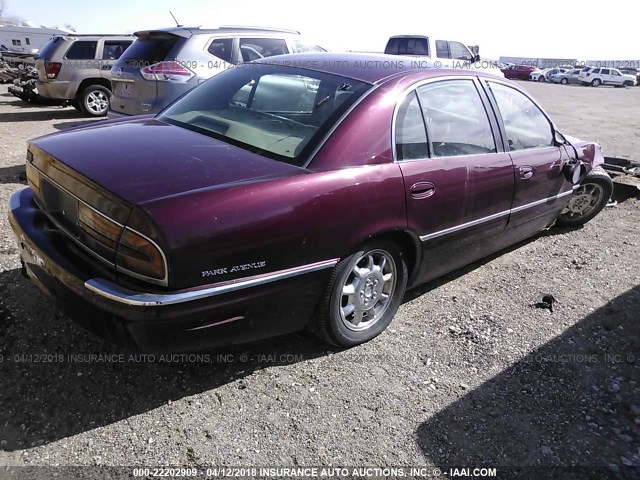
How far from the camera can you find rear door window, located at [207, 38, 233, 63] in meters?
6.77

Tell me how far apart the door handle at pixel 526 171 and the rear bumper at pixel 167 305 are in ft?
6.46

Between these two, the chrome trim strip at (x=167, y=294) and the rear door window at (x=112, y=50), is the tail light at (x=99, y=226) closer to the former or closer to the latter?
the chrome trim strip at (x=167, y=294)

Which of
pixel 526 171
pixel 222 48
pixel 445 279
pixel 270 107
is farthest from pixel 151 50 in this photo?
pixel 526 171

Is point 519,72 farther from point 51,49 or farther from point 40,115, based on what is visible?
point 40,115

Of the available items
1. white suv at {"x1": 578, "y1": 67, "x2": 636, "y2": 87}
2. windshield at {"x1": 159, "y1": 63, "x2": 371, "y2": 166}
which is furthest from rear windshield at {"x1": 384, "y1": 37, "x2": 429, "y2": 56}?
white suv at {"x1": 578, "y1": 67, "x2": 636, "y2": 87}

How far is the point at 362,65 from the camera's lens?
329cm

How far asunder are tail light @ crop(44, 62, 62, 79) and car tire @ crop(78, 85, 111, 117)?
63 centimetres

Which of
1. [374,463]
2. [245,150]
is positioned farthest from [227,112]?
[374,463]

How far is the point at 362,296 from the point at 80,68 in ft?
34.1

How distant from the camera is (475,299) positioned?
371cm

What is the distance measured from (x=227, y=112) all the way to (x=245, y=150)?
61cm

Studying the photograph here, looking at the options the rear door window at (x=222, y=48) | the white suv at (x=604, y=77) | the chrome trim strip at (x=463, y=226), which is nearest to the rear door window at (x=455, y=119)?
the chrome trim strip at (x=463, y=226)

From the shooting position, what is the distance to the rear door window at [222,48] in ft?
22.2

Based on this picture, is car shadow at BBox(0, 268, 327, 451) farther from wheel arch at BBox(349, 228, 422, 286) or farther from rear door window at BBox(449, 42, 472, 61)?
rear door window at BBox(449, 42, 472, 61)
